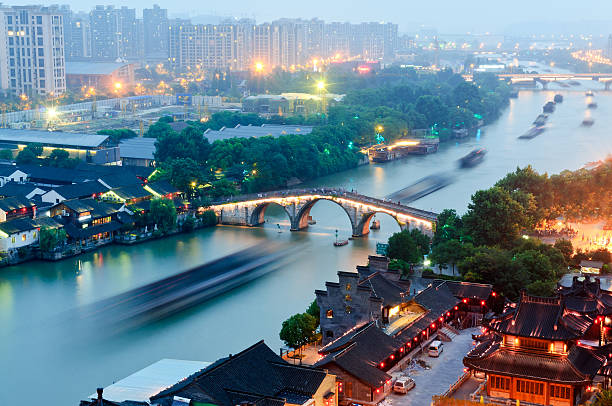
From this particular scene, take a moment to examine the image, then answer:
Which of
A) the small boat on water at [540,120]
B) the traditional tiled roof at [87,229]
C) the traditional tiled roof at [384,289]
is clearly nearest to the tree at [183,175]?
the traditional tiled roof at [87,229]

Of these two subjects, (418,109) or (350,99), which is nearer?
(418,109)

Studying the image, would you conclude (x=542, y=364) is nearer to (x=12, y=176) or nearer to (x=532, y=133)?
(x=12, y=176)

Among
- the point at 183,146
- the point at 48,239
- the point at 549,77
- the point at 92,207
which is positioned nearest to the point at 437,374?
the point at 48,239

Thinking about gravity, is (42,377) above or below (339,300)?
below

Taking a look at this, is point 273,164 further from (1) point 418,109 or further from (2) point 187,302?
(1) point 418,109

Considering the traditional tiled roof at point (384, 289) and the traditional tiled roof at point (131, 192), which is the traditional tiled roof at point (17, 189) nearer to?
the traditional tiled roof at point (131, 192)

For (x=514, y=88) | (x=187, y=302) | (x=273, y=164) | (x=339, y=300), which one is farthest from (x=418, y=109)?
(x=339, y=300)
